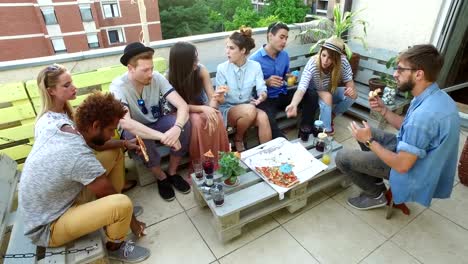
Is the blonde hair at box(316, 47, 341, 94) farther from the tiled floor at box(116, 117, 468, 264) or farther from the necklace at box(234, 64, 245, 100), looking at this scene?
the tiled floor at box(116, 117, 468, 264)

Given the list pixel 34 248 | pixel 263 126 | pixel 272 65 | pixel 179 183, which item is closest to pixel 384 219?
pixel 263 126

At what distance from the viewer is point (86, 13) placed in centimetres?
1891

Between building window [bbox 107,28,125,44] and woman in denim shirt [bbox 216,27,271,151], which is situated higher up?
woman in denim shirt [bbox 216,27,271,151]

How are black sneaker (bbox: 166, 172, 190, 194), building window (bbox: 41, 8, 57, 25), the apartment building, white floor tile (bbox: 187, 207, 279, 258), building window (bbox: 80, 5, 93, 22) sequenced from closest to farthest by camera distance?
white floor tile (bbox: 187, 207, 279, 258), black sneaker (bbox: 166, 172, 190, 194), the apartment building, building window (bbox: 41, 8, 57, 25), building window (bbox: 80, 5, 93, 22)

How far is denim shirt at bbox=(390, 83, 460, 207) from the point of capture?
144 cm

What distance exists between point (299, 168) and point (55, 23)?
73.7 ft

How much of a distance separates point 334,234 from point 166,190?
53.7 inches

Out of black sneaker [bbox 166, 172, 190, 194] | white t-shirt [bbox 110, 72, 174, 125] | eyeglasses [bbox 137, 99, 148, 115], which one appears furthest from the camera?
black sneaker [bbox 166, 172, 190, 194]

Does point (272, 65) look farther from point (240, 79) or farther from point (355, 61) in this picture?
point (355, 61)

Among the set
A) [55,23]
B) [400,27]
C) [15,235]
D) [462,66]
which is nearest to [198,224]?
[15,235]

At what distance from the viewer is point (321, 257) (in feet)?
5.64

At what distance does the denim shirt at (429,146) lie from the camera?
144 cm

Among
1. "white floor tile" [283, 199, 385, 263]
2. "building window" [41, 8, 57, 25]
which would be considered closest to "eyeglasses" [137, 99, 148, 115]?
"white floor tile" [283, 199, 385, 263]

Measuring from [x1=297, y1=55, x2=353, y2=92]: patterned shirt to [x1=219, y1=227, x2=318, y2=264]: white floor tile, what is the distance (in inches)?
59.4
